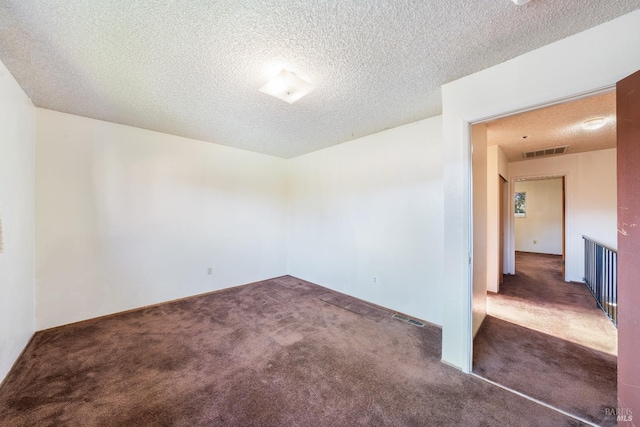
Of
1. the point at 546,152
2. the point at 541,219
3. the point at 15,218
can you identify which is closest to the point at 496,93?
the point at 546,152

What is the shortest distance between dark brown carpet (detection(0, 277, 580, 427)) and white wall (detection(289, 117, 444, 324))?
0.54 meters

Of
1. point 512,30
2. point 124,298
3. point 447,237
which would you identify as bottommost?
point 124,298

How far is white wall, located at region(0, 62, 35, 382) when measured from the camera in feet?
6.26

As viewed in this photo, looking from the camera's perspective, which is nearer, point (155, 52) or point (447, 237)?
point (155, 52)

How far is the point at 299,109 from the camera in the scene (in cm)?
272

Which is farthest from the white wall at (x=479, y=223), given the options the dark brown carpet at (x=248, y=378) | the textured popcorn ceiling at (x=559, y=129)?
the dark brown carpet at (x=248, y=378)

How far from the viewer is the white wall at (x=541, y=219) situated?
7297mm

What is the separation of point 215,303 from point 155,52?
3.11 metres

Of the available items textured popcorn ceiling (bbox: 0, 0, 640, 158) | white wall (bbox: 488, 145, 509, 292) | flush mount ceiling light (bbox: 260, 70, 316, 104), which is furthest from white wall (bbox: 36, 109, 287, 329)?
white wall (bbox: 488, 145, 509, 292)

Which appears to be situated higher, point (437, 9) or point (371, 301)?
point (437, 9)

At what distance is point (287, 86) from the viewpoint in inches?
80.4

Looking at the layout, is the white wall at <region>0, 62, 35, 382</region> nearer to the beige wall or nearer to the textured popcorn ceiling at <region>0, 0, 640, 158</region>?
the textured popcorn ceiling at <region>0, 0, 640, 158</region>

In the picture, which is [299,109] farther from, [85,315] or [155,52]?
[85,315]

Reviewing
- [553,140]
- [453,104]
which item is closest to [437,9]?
[453,104]
